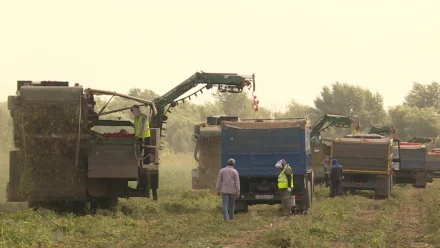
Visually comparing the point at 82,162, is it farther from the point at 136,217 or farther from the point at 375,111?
the point at 375,111

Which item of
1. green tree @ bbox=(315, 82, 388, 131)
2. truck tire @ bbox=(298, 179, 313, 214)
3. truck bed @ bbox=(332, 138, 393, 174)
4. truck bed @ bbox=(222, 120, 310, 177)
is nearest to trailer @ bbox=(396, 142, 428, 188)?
truck bed @ bbox=(332, 138, 393, 174)

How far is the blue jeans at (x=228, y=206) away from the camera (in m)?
18.9

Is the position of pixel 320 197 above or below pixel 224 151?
below

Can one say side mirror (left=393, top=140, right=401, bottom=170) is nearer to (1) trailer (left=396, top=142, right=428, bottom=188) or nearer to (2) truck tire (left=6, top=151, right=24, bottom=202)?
(1) trailer (left=396, top=142, right=428, bottom=188)

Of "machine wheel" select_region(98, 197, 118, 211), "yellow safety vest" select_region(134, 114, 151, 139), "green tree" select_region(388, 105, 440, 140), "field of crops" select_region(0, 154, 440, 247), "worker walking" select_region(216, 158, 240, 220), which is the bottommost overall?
"field of crops" select_region(0, 154, 440, 247)

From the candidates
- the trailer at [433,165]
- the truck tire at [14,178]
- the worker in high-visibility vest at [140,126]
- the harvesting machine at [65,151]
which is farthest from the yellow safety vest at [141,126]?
the trailer at [433,165]

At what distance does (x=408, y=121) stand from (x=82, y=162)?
250 feet

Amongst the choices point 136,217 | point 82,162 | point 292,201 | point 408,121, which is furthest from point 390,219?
point 408,121

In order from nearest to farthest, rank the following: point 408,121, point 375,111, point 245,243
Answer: point 245,243
point 408,121
point 375,111

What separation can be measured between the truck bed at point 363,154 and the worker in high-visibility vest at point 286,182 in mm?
9627

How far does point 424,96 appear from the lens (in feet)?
360

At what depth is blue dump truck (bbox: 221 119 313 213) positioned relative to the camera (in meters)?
21.4

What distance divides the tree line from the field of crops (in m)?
58.8

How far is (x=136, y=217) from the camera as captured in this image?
19.2 metres
